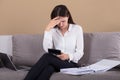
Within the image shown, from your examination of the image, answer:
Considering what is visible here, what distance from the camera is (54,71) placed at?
2.72 meters

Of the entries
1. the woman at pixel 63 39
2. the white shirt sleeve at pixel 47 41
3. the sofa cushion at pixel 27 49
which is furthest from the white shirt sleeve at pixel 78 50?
the sofa cushion at pixel 27 49

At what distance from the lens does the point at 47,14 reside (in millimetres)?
3695

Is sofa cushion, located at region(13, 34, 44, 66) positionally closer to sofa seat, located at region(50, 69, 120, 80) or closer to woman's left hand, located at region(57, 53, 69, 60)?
woman's left hand, located at region(57, 53, 69, 60)

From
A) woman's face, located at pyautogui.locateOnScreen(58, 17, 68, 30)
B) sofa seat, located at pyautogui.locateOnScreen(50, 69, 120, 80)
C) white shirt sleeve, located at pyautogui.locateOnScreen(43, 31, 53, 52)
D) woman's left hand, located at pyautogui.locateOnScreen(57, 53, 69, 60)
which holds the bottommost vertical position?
sofa seat, located at pyautogui.locateOnScreen(50, 69, 120, 80)

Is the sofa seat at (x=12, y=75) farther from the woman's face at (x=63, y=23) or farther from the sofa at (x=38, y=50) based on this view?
the woman's face at (x=63, y=23)

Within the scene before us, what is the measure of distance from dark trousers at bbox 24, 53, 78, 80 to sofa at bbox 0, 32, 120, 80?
0.07 metres

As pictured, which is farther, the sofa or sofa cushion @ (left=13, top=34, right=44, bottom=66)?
sofa cushion @ (left=13, top=34, right=44, bottom=66)

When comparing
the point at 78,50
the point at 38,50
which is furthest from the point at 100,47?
the point at 38,50

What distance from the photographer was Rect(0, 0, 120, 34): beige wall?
3527 millimetres

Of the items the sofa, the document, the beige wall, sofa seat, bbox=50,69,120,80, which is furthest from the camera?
the beige wall

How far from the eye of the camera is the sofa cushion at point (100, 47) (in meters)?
3.05

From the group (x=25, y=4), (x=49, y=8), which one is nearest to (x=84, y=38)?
(x=49, y=8)

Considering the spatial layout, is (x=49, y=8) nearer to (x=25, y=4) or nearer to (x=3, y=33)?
(x=25, y=4)

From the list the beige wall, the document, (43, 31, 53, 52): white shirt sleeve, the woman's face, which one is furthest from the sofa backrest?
the document
